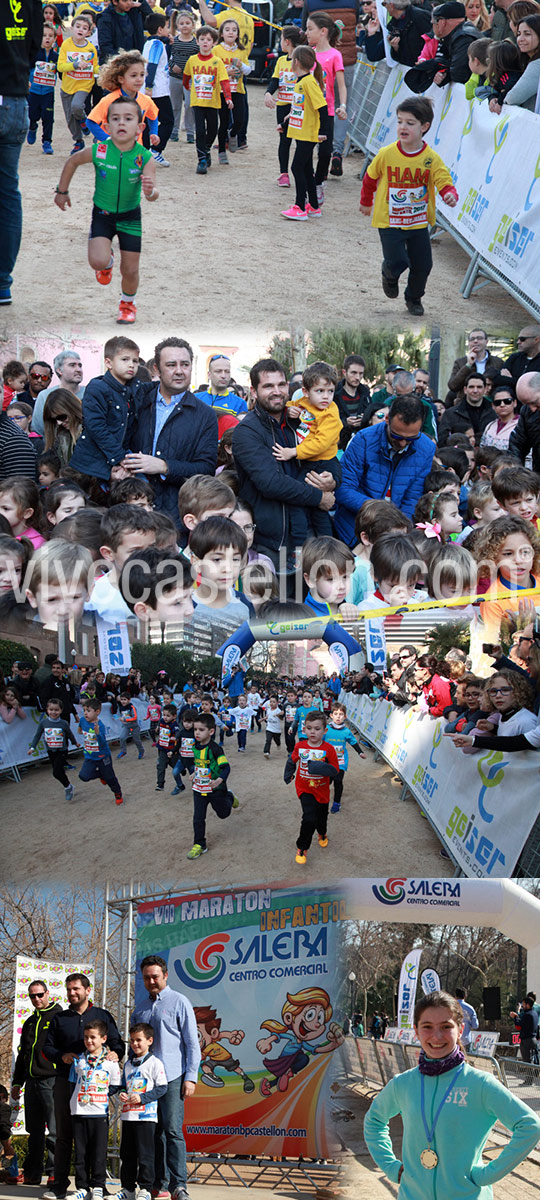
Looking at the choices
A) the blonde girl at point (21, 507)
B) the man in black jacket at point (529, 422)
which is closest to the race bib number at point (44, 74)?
the man in black jacket at point (529, 422)

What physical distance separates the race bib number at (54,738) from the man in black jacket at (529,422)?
9.42ft

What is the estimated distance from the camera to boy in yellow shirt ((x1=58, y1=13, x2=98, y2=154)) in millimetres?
12672

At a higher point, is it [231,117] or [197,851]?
[231,117]

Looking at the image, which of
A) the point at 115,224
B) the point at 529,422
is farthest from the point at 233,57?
the point at 529,422

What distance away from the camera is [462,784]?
492 cm

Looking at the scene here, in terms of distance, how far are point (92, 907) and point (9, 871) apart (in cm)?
160

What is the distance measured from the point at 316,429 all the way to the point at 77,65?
9336mm

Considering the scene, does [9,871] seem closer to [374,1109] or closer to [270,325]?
[374,1109]

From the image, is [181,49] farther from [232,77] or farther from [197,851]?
[197,851]

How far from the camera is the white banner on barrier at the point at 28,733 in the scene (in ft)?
16.5

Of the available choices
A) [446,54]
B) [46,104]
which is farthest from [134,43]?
[446,54]

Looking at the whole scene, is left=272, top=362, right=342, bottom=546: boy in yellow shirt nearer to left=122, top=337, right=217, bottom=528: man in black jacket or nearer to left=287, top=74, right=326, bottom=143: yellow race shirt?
left=122, top=337, right=217, bottom=528: man in black jacket

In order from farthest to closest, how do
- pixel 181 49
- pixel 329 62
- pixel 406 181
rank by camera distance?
pixel 181 49 → pixel 329 62 → pixel 406 181

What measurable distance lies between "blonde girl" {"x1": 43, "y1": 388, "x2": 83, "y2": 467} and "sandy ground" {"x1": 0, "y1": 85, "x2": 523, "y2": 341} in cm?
273
